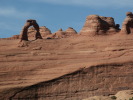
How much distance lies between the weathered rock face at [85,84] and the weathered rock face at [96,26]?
4151 mm

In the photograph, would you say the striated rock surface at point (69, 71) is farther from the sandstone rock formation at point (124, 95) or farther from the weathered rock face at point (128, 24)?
the sandstone rock formation at point (124, 95)

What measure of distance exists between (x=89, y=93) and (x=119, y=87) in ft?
8.97

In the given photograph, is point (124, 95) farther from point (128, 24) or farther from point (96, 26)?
point (96, 26)

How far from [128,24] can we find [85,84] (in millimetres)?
7423

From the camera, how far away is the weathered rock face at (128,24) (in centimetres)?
3225

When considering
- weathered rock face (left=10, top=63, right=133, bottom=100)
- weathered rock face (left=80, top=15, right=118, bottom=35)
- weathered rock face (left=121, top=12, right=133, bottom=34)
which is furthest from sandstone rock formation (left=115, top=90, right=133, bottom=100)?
weathered rock face (left=80, top=15, right=118, bottom=35)

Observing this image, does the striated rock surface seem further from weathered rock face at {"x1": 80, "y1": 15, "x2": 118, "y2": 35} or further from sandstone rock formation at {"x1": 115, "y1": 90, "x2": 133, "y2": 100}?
weathered rock face at {"x1": 80, "y1": 15, "x2": 118, "y2": 35}

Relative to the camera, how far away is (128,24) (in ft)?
106

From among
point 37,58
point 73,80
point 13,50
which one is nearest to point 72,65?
point 73,80

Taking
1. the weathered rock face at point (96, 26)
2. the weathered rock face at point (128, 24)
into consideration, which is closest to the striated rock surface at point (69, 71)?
the weathered rock face at point (128, 24)

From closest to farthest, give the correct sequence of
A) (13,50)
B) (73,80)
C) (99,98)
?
(99,98) < (73,80) < (13,50)

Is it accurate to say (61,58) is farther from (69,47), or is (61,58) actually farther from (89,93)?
(89,93)

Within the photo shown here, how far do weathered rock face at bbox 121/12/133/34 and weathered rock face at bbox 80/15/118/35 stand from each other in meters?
1.23

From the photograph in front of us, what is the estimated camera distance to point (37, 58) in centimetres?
3145
